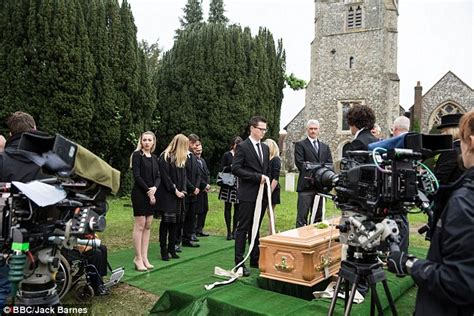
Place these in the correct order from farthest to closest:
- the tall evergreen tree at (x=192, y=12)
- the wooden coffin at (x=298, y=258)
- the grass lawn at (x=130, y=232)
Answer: the tall evergreen tree at (x=192, y=12) → the grass lawn at (x=130, y=232) → the wooden coffin at (x=298, y=258)

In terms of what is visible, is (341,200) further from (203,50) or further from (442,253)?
(203,50)

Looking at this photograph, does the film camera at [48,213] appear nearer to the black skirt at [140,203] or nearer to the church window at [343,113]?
the black skirt at [140,203]

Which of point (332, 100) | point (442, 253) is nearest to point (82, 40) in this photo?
point (442, 253)

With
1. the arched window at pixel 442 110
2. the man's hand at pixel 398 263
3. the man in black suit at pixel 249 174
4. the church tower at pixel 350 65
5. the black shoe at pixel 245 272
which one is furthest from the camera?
the arched window at pixel 442 110

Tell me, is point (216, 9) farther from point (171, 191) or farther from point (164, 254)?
point (164, 254)

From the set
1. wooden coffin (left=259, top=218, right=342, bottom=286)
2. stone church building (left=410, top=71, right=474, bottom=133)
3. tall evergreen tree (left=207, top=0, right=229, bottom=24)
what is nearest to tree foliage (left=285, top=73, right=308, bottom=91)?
stone church building (left=410, top=71, right=474, bottom=133)

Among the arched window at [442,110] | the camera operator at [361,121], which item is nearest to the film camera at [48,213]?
the camera operator at [361,121]

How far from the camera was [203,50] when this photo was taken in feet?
60.6

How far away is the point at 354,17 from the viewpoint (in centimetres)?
2977

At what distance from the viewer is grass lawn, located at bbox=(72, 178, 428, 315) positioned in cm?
402

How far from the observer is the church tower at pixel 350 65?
27.5 meters

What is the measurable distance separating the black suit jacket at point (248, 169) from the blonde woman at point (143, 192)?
3.63 feet

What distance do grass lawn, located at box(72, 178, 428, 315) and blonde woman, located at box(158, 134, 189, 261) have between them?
0.39m

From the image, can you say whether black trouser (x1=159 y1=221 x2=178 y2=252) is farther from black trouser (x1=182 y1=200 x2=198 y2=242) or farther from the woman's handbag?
the woman's handbag
